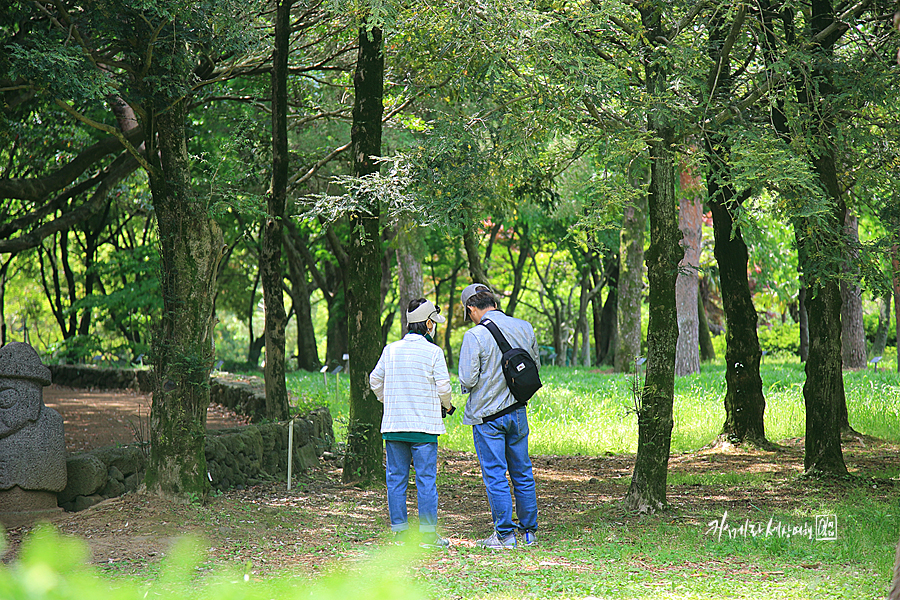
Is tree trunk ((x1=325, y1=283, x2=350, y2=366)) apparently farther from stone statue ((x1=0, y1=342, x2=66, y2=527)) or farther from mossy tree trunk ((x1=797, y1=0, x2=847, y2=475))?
mossy tree trunk ((x1=797, y1=0, x2=847, y2=475))

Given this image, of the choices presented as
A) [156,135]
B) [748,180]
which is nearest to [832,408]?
[748,180]

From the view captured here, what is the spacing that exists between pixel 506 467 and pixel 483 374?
2.54ft

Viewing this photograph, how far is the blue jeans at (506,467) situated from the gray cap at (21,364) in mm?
4203

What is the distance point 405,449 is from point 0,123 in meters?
6.52

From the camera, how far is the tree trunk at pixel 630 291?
18.2 meters

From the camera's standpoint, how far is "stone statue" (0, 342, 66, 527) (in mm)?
6980

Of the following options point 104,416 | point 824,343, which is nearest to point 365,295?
point 824,343

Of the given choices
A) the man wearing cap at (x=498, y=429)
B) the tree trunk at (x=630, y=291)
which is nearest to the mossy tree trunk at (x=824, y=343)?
the man wearing cap at (x=498, y=429)

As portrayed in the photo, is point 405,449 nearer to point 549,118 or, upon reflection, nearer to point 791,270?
point 549,118

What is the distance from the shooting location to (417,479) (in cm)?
625

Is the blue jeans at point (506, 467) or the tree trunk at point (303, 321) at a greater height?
the tree trunk at point (303, 321)

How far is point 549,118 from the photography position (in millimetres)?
7062

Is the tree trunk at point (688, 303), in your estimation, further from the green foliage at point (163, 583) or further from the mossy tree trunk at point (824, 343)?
the green foliage at point (163, 583)

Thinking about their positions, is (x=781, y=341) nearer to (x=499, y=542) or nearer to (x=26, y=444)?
(x=499, y=542)
